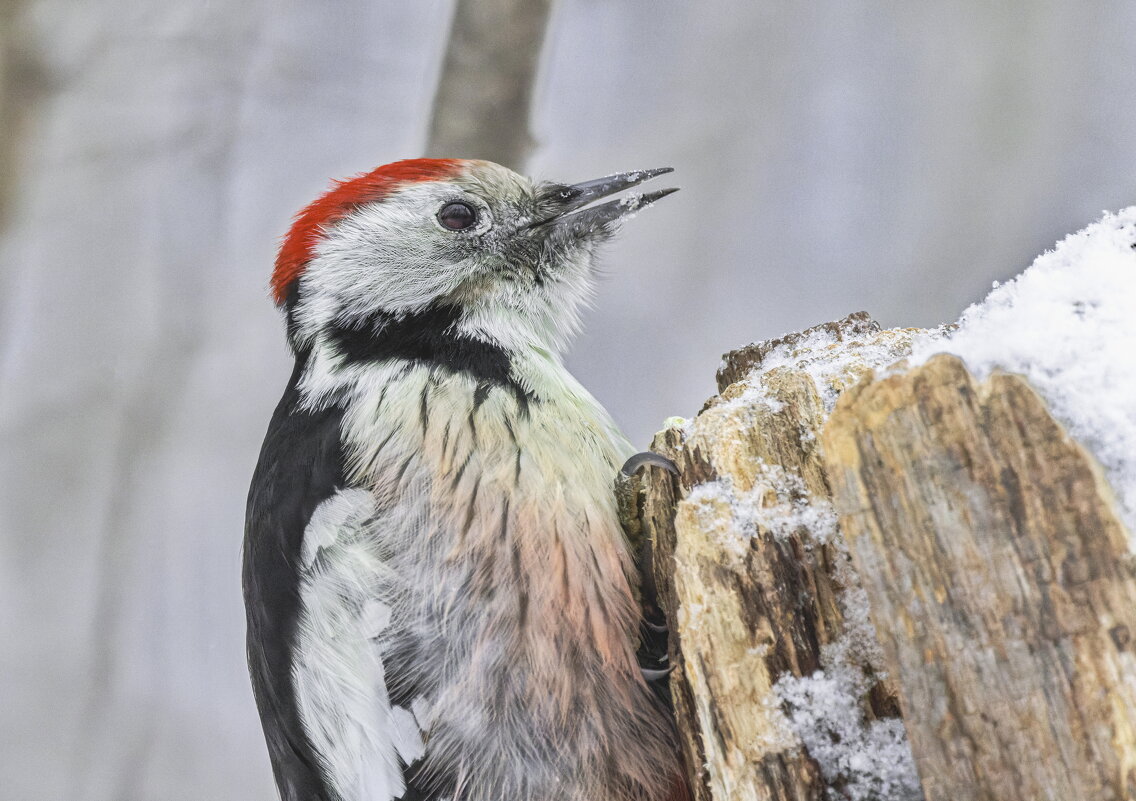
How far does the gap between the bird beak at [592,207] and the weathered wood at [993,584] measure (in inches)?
54.4

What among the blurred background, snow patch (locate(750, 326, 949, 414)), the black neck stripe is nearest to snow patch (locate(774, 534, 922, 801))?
snow patch (locate(750, 326, 949, 414))

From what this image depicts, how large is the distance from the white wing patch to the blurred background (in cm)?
247

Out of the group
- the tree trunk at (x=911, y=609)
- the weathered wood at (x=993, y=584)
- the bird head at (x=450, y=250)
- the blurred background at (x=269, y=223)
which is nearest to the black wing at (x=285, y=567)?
the bird head at (x=450, y=250)

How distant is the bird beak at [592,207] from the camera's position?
239 cm

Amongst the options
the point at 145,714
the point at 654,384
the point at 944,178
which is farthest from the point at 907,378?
the point at 145,714

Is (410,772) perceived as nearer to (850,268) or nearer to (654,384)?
(654,384)

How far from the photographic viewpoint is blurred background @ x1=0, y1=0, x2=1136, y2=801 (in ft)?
13.2

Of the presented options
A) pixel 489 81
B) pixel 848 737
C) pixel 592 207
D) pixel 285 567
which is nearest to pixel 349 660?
pixel 285 567

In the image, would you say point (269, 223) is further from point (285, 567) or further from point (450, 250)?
point (285, 567)

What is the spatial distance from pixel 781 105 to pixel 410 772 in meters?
3.70

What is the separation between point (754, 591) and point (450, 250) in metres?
1.30

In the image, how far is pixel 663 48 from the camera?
446cm

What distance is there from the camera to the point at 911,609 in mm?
1055

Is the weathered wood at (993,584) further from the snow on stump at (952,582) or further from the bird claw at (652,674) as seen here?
the bird claw at (652,674)
